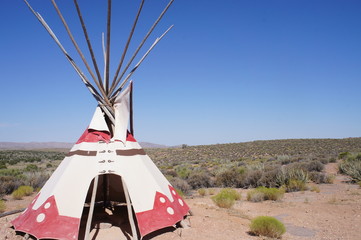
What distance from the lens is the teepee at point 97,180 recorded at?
514 centimetres

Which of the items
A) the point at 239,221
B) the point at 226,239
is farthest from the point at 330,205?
the point at 226,239

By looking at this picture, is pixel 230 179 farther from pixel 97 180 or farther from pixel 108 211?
pixel 97 180

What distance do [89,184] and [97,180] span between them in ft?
0.57

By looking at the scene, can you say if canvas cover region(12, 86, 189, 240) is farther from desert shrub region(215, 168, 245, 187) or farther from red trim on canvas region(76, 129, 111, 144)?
desert shrub region(215, 168, 245, 187)

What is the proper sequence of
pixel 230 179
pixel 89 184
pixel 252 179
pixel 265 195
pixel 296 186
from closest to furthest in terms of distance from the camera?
pixel 89 184
pixel 265 195
pixel 296 186
pixel 252 179
pixel 230 179

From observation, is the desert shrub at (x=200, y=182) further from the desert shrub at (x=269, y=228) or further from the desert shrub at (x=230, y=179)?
the desert shrub at (x=269, y=228)

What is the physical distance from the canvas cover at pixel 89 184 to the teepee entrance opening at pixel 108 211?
0.88ft

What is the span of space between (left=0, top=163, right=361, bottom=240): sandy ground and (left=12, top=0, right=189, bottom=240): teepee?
39 centimetres

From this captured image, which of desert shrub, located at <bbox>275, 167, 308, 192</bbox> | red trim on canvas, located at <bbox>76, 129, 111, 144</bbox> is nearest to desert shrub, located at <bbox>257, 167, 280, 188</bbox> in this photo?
desert shrub, located at <bbox>275, 167, 308, 192</bbox>

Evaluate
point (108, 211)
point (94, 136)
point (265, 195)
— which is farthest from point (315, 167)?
point (94, 136)

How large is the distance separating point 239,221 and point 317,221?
2.21 m

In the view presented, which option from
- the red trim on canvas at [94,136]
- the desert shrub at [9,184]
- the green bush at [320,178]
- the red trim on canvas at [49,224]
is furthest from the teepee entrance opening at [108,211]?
the green bush at [320,178]

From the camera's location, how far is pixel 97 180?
221 inches

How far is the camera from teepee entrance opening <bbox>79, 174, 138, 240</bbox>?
577cm
